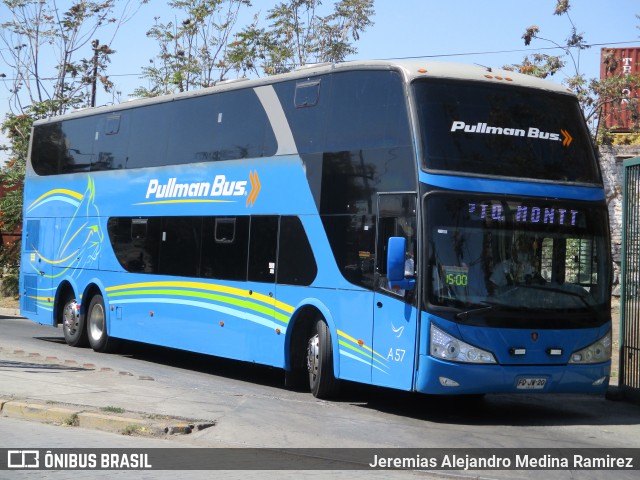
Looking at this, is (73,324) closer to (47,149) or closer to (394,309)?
(47,149)

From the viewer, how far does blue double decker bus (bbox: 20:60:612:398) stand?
39.2 ft

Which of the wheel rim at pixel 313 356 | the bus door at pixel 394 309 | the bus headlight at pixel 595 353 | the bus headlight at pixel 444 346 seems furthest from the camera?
the wheel rim at pixel 313 356

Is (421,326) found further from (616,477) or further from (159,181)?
(159,181)

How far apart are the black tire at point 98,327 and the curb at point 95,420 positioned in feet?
26.6

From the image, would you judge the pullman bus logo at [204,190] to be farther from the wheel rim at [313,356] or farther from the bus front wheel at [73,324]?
the bus front wheel at [73,324]

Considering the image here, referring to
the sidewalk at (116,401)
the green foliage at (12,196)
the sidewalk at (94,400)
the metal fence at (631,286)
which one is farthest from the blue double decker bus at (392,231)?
the green foliage at (12,196)

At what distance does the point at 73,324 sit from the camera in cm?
2081

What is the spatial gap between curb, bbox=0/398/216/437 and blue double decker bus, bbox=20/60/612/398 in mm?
2907

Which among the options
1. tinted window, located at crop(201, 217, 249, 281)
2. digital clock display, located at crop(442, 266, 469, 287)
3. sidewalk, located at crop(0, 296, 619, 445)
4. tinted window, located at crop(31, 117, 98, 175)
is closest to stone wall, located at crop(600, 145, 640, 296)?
tinted window, located at crop(31, 117, 98, 175)

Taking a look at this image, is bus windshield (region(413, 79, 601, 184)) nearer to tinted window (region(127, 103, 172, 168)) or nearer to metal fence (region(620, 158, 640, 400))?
metal fence (region(620, 158, 640, 400))

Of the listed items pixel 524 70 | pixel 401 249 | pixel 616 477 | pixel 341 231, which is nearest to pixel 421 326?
pixel 401 249

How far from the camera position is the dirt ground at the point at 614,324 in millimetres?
18109

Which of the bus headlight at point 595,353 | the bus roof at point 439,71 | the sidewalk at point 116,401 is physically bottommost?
the sidewalk at point 116,401

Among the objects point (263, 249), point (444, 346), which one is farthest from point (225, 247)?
point (444, 346)
